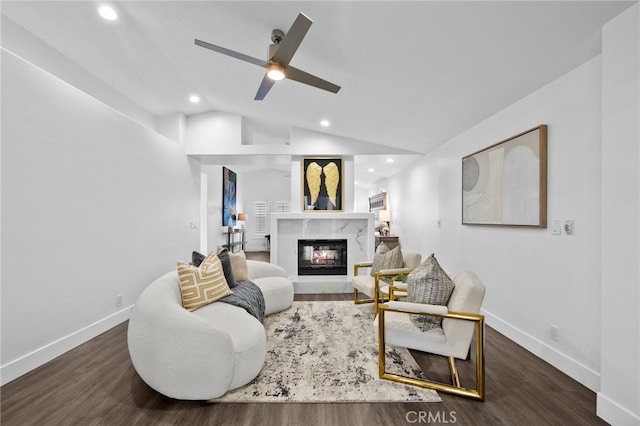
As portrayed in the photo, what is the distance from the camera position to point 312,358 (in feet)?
7.38

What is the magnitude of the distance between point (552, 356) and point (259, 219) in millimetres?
8742

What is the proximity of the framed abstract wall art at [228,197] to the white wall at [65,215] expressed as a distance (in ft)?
11.5

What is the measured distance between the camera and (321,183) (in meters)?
4.89

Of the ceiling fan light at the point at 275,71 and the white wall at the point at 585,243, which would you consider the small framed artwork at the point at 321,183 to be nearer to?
the white wall at the point at 585,243

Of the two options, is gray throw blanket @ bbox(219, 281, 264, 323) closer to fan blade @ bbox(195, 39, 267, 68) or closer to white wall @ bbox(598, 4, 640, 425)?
fan blade @ bbox(195, 39, 267, 68)

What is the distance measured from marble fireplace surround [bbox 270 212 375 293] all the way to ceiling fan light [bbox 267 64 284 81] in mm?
2690

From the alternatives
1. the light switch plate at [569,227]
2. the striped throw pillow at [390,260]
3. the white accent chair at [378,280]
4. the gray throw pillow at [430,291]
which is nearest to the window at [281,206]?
the white accent chair at [378,280]

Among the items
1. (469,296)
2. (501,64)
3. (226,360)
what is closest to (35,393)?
(226,360)

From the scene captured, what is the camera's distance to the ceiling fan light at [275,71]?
215cm

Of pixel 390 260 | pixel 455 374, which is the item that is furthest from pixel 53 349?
pixel 390 260

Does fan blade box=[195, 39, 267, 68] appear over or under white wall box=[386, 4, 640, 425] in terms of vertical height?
over

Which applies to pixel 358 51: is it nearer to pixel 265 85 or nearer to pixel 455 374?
pixel 265 85

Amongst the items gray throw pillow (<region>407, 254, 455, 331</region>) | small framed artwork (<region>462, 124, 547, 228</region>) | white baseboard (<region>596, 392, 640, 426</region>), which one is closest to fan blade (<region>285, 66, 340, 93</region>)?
gray throw pillow (<region>407, 254, 455, 331</region>)

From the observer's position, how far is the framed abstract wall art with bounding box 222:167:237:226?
286 inches
